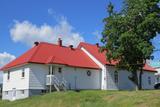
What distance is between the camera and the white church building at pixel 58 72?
45.2 m

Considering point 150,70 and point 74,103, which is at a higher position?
point 150,70

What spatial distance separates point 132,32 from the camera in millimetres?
43000

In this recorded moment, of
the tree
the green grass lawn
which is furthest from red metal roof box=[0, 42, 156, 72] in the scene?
the green grass lawn

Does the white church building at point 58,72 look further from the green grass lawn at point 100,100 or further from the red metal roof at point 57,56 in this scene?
the green grass lawn at point 100,100

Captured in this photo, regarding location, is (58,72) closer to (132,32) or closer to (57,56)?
(57,56)

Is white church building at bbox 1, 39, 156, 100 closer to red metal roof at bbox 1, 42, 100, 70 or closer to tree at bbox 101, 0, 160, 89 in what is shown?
red metal roof at bbox 1, 42, 100, 70

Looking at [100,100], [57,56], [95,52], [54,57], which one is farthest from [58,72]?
[100,100]

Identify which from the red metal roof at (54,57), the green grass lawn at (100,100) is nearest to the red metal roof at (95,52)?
the red metal roof at (54,57)

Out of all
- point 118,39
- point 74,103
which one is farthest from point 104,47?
point 74,103

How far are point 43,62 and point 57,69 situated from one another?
7.20 ft

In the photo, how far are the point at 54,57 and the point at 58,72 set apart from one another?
200 cm

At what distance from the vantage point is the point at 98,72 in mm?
50719

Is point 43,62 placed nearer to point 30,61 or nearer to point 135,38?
point 30,61

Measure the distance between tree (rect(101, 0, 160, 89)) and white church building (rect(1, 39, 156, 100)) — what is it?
551 cm
